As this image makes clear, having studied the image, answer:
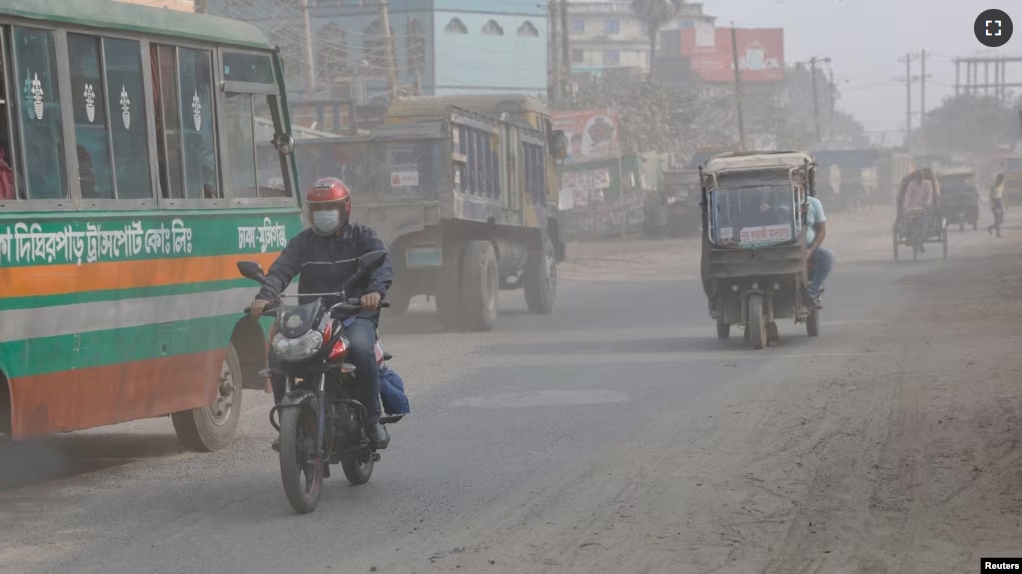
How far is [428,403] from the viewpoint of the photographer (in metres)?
12.2

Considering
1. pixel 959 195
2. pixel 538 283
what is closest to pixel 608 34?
pixel 959 195

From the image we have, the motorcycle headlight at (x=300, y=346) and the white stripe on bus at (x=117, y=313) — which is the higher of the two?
the white stripe on bus at (x=117, y=313)

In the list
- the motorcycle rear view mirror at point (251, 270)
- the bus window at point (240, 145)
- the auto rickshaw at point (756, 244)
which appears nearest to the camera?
the motorcycle rear view mirror at point (251, 270)

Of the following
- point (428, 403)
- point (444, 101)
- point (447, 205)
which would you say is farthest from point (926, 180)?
point (428, 403)

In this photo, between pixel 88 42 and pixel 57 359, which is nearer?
pixel 57 359

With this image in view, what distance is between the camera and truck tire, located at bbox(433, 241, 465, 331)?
18.9 metres

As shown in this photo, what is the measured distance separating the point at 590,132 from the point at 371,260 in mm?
44670

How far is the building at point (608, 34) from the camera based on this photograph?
12888 cm

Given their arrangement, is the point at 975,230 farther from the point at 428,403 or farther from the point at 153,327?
the point at 153,327

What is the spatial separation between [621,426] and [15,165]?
464 centimetres

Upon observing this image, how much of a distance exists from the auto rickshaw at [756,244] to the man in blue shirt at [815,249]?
11 cm

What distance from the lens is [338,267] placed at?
8.07m

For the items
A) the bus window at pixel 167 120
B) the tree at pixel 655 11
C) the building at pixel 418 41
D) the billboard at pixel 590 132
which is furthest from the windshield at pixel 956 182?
the tree at pixel 655 11

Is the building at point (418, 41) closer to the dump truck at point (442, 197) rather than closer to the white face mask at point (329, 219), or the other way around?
the dump truck at point (442, 197)
